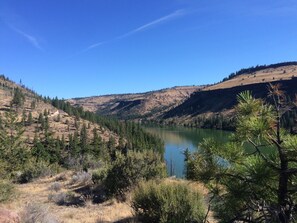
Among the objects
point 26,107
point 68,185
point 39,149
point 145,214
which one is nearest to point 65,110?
point 26,107

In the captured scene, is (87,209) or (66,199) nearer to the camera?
(87,209)

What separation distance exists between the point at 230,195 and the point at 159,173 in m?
11.6

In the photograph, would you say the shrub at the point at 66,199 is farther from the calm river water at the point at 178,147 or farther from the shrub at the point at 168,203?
the calm river water at the point at 178,147

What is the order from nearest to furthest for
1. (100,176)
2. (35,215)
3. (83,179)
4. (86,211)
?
(35,215) < (86,211) < (100,176) < (83,179)

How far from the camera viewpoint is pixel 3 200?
1269 cm

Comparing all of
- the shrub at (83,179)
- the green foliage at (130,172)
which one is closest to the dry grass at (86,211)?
the green foliage at (130,172)

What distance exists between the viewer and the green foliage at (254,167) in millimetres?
3875

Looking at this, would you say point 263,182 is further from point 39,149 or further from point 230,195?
point 39,149

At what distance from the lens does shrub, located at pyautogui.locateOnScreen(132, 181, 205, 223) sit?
7586 millimetres

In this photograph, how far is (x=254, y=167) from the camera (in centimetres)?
390

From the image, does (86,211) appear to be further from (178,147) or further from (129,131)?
(129,131)

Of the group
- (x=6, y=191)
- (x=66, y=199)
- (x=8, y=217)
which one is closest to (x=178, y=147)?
(x=66, y=199)

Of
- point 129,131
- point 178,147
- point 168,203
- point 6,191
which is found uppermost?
point 168,203

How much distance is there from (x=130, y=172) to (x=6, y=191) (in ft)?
16.0
